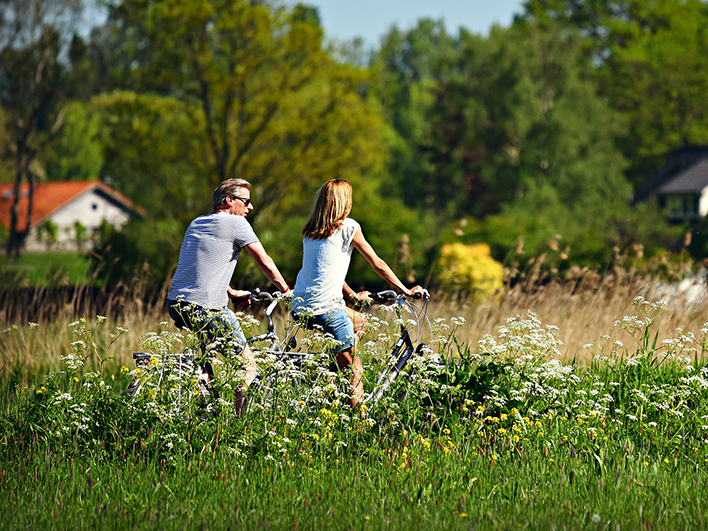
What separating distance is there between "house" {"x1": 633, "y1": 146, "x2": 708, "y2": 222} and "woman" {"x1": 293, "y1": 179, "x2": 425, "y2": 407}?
38.6m

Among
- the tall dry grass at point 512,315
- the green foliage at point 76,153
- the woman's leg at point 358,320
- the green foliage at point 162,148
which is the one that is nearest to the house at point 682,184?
the green foliage at point 162,148

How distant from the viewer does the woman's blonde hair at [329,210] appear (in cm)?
535

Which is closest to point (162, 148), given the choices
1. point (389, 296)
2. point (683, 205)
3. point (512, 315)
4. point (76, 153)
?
point (512, 315)

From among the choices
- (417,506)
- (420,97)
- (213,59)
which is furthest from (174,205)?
(420,97)

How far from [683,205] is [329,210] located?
4106cm

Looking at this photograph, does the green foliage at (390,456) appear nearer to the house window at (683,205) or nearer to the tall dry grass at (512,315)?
the tall dry grass at (512,315)

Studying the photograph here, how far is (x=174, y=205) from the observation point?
26969 millimetres

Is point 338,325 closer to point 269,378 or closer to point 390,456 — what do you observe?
point 269,378

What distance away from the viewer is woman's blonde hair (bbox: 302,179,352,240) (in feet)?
17.5

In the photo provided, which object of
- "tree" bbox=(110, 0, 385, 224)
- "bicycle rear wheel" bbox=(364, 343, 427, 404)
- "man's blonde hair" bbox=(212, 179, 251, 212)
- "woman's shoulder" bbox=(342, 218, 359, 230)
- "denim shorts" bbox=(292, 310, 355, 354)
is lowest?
"bicycle rear wheel" bbox=(364, 343, 427, 404)

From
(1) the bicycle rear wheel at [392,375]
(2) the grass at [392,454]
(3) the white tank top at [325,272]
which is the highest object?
(3) the white tank top at [325,272]

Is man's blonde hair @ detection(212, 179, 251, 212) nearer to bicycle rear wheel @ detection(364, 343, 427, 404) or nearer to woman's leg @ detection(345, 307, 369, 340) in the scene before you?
woman's leg @ detection(345, 307, 369, 340)

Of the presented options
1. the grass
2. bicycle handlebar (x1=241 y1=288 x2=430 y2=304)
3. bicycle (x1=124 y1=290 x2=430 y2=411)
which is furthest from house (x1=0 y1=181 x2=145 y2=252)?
the grass

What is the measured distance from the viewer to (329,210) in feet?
17.5
